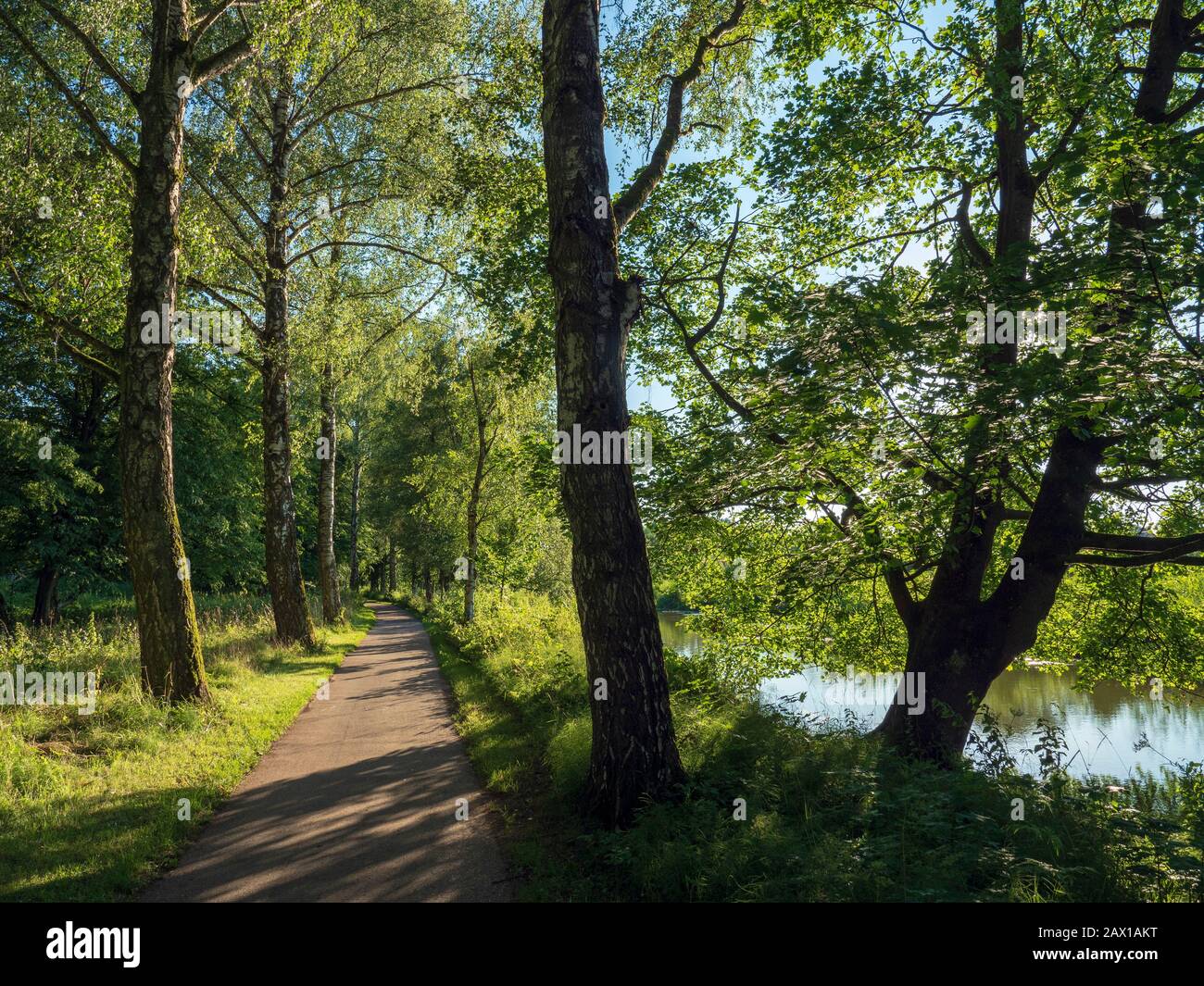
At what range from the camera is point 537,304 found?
32.0ft

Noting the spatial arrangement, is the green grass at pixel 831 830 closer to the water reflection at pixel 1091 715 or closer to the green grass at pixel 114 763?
the green grass at pixel 114 763

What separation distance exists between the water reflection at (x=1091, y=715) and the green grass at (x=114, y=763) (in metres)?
9.42

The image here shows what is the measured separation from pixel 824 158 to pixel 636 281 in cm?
458

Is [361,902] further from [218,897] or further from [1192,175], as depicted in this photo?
[1192,175]

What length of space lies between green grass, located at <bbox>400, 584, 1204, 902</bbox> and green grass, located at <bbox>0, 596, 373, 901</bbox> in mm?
2813

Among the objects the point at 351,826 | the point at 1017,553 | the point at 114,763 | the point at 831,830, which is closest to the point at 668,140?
the point at 1017,553

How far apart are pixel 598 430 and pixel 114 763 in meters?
6.14

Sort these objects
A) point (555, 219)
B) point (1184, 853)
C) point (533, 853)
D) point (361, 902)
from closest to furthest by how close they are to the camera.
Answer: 1. point (1184, 853)
2. point (361, 902)
3. point (533, 853)
4. point (555, 219)

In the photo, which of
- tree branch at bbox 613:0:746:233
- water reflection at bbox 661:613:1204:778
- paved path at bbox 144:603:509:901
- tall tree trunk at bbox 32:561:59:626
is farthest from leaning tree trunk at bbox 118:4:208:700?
tall tree trunk at bbox 32:561:59:626

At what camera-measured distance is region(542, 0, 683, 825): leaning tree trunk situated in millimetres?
5742

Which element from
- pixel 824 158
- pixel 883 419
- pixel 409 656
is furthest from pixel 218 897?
pixel 409 656

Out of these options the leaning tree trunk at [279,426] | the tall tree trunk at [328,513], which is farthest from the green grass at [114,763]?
the tall tree trunk at [328,513]

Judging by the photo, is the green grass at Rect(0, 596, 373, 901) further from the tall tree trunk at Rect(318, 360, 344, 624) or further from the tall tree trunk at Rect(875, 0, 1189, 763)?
the tall tree trunk at Rect(318, 360, 344, 624)

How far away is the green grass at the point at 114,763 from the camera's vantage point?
15.9ft
